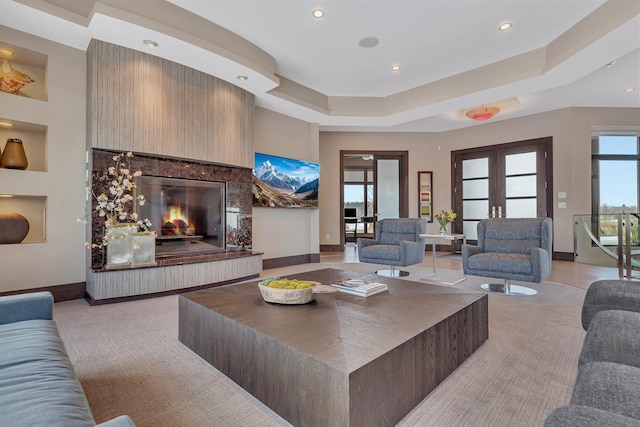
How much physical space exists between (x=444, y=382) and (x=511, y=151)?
6835 mm

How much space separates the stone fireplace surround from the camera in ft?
11.3

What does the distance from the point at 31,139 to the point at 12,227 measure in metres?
1.06

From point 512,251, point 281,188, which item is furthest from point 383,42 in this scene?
point 512,251

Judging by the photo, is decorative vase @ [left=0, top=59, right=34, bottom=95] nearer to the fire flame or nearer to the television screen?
the fire flame

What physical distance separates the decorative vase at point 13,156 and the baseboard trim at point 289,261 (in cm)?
347

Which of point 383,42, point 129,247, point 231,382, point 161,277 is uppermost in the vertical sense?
point 383,42

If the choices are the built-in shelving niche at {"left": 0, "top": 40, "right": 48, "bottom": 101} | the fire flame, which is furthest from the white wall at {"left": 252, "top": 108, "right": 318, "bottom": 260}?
the built-in shelving niche at {"left": 0, "top": 40, "right": 48, "bottom": 101}

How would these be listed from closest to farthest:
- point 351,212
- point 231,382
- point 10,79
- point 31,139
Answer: point 231,382
point 10,79
point 31,139
point 351,212

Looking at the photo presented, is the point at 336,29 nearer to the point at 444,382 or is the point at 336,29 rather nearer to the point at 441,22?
the point at 441,22

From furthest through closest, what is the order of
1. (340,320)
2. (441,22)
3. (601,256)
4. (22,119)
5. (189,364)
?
1. (601,256)
2. (441,22)
3. (22,119)
4. (189,364)
5. (340,320)

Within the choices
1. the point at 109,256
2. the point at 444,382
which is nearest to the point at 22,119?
the point at 109,256

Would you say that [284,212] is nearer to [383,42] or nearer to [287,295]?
[383,42]

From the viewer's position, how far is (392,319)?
1.75 m

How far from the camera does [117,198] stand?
3666mm
